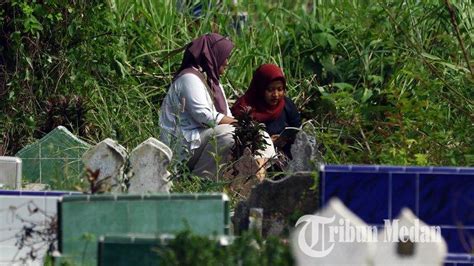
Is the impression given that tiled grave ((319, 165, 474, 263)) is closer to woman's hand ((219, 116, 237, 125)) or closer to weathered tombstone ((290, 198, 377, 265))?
weathered tombstone ((290, 198, 377, 265))

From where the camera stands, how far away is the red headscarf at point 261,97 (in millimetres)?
8891

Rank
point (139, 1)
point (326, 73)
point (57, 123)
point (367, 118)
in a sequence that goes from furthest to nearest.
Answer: point (139, 1)
point (326, 73)
point (57, 123)
point (367, 118)

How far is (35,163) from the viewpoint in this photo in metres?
7.23

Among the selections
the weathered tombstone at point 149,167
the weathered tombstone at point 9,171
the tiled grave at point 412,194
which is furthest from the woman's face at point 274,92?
the tiled grave at point 412,194

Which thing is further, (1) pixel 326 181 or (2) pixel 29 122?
(2) pixel 29 122

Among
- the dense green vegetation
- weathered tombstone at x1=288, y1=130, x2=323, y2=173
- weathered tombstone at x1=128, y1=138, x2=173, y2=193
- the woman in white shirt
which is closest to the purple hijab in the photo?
the woman in white shirt

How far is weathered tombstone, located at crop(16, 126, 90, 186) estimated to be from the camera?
23.3 feet

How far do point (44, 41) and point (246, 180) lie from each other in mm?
3384

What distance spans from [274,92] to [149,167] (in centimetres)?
356

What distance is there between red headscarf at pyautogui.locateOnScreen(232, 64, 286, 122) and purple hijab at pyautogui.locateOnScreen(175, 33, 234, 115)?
0.69 ft

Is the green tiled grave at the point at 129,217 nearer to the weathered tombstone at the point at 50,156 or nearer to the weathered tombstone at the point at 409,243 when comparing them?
the weathered tombstone at the point at 409,243

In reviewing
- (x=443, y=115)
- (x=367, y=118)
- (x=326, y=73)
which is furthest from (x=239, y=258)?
(x=326, y=73)

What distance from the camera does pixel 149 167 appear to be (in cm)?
549

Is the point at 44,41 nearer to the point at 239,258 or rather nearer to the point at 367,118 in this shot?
the point at 367,118
